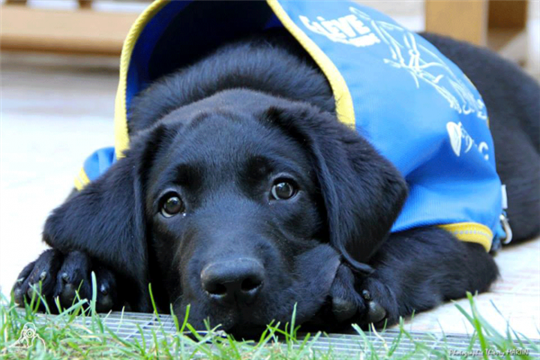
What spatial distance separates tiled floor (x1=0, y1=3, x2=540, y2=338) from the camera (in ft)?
9.34

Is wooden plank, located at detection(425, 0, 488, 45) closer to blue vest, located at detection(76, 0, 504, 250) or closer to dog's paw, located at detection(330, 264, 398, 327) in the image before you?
blue vest, located at detection(76, 0, 504, 250)

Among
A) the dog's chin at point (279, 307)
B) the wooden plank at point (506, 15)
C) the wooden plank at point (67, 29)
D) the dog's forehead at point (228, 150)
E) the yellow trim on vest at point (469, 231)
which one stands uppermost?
the dog's forehead at point (228, 150)

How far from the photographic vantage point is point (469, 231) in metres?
3.14

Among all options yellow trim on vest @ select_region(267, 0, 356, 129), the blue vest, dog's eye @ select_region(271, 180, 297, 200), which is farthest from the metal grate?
yellow trim on vest @ select_region(267, 0, 356, 129)

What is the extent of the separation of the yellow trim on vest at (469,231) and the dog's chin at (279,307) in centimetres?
73

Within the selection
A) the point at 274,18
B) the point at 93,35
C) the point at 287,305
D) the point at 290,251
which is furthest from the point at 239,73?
the point at 93,35

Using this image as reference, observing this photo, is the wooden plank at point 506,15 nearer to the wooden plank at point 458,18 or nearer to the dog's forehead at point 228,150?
the wooden plank at point 458,18

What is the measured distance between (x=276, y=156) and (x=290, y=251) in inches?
12.3

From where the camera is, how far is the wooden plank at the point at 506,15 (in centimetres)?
932

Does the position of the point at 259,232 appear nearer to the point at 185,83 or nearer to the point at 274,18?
the point at 185,83

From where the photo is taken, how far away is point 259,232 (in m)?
2.35

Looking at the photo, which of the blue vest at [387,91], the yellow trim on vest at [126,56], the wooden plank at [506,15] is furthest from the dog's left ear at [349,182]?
the wooden plank at [506,15]

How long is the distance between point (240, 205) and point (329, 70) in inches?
36.1

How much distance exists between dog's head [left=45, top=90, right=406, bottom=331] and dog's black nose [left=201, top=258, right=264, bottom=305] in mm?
72
